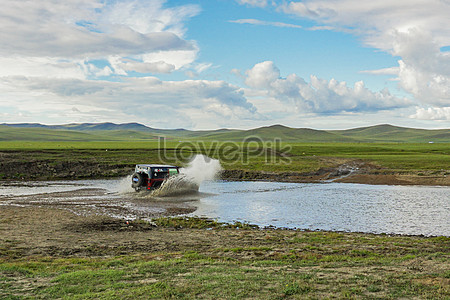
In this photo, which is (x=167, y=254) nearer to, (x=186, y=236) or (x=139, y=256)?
(x=139, y=256)

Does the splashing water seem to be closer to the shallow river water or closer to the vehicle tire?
the shallow river water

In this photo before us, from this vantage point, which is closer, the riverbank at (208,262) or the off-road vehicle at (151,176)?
the riverbank at (208,262)

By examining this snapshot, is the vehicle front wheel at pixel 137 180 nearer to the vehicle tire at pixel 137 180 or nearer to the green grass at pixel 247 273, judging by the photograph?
the vehicle tire at pixel 137 180

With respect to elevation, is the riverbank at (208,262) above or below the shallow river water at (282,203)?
above

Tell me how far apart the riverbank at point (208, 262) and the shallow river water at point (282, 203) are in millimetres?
4129

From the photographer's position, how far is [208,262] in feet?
47.9

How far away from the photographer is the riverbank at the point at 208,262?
1102 centimetres

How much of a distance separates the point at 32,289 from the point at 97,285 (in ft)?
6.07

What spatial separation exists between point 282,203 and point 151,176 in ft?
43.6

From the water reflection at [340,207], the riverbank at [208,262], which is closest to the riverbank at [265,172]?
the water reflection at [340,207]

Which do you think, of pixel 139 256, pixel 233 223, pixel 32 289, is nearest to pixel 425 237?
pixel 233 223

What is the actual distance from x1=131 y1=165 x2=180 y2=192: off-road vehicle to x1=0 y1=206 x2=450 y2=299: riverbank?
46.8 ft

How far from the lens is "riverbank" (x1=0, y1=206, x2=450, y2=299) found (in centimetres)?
1102

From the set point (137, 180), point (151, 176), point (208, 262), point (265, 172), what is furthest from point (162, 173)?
point (265, 172)
